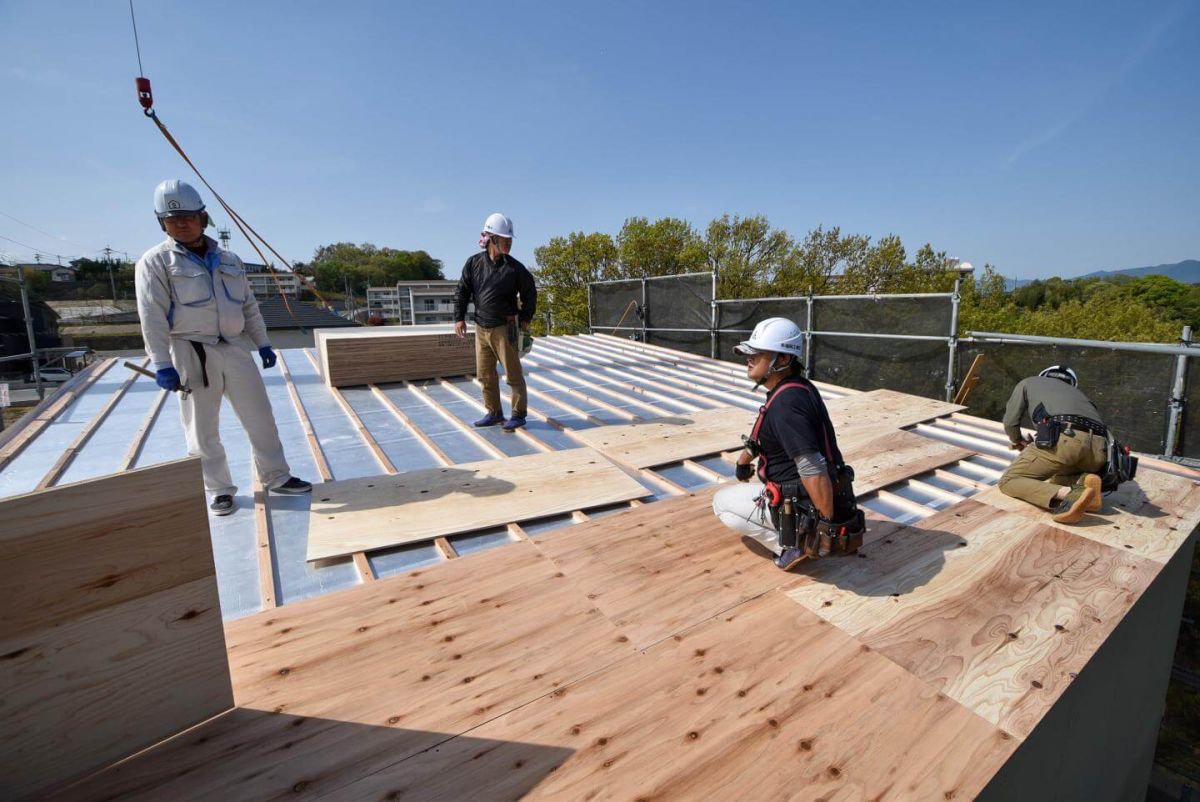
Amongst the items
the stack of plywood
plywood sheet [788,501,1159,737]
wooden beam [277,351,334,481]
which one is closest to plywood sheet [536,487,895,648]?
plywood sheet [788,501,1159,737]

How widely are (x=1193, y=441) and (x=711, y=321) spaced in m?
6.93

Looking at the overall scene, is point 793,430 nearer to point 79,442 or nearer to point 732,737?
point 732,737

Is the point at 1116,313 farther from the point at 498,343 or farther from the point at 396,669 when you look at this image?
the point at 396,669

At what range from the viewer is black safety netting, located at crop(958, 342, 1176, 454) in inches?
204

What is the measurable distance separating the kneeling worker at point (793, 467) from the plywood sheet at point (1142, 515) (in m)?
1.68

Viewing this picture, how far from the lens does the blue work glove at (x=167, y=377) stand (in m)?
2.76

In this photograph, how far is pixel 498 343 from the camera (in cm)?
450

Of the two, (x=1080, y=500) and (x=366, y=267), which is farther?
(x=366, y=267)

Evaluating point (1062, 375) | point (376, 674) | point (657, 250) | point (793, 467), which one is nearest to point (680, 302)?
point (1062, 375)

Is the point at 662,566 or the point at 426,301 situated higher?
the point at 426,301

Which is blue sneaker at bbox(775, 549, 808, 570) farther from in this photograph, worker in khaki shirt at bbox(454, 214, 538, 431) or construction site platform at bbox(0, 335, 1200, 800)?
worker in khaki shirt at bbox(454, 214, 538, 431)

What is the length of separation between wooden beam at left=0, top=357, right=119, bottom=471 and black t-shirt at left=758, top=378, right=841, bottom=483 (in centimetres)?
483

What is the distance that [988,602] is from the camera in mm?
2320

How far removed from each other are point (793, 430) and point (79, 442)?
502 cm
